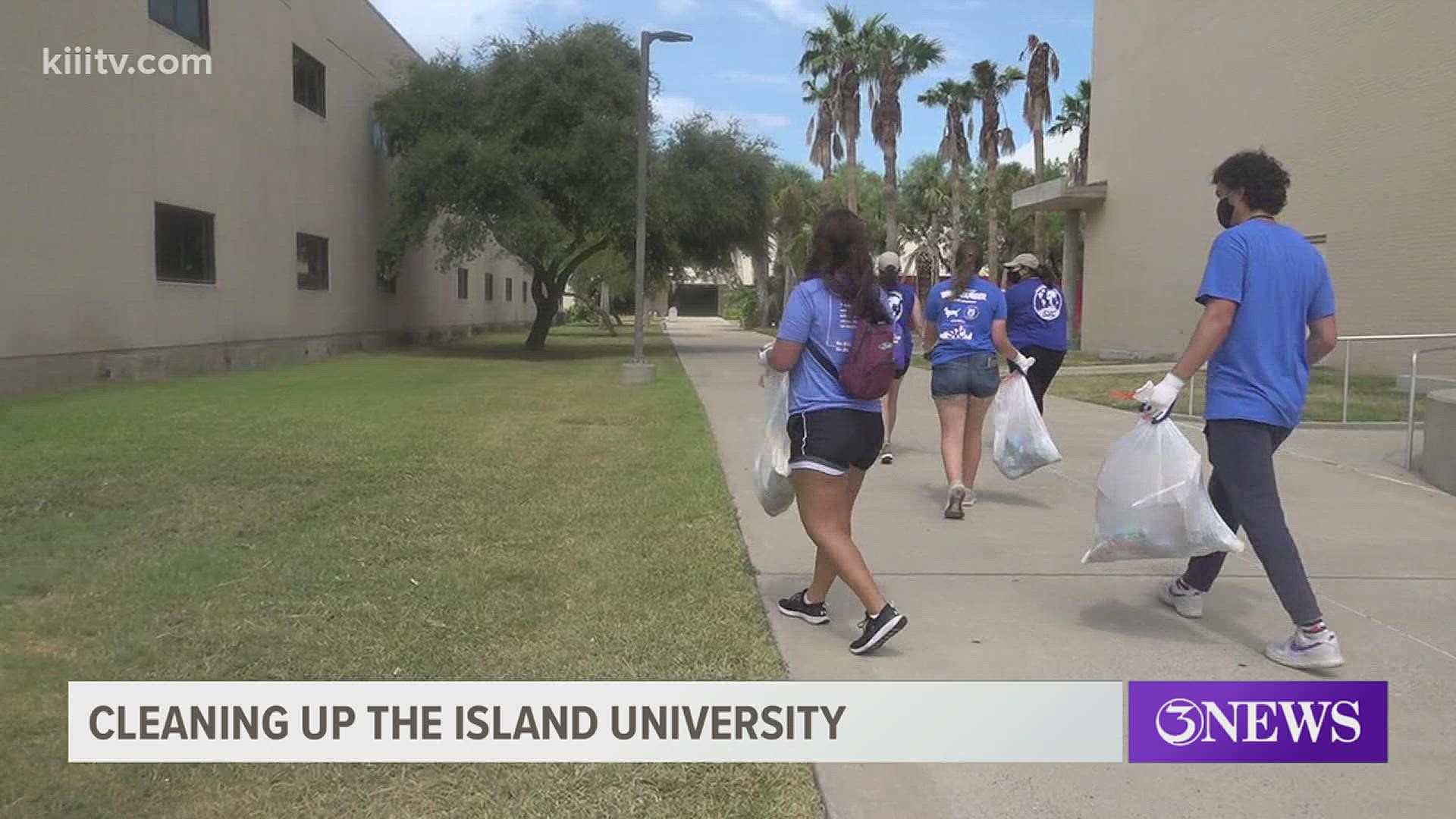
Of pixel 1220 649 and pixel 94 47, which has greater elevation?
pixel 94 47

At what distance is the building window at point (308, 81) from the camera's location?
21.1 m

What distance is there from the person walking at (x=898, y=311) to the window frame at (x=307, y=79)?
54.4 feet

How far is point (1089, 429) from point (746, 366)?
36.1ft

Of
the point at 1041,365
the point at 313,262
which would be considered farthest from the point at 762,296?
the point at 1041,365

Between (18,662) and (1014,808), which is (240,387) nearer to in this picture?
(18,662)

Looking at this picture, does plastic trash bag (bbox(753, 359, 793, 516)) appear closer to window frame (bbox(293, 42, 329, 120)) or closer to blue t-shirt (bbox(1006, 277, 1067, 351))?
blue t-shirt (bbox(1006, 277, 1067, 351))

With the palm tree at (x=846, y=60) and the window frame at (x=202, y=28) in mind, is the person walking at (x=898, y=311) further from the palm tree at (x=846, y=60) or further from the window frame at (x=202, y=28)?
the palm tree at (x=846, y=60)

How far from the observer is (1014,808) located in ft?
9.73

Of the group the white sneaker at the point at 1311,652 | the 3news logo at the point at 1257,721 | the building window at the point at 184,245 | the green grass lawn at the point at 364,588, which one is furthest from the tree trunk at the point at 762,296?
the 3news logo at the point at 1257,721

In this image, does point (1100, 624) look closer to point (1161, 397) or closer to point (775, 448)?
point (1161, 397)

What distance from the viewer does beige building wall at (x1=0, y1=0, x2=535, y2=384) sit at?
13.0 meters

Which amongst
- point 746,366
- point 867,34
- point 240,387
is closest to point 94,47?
point 240,387

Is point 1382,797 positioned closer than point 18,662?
Yes

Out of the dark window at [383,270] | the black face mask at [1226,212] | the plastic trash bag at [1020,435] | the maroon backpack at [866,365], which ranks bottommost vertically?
the plastic trash bag at [1020,435]
